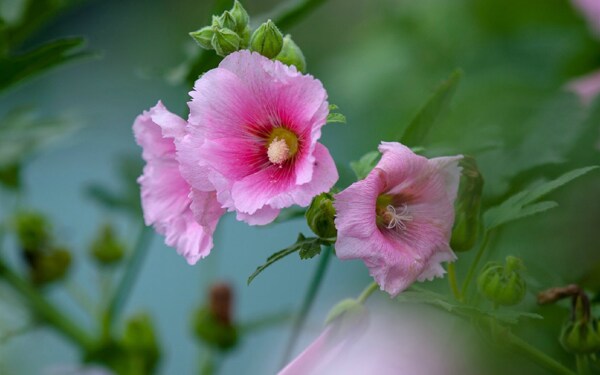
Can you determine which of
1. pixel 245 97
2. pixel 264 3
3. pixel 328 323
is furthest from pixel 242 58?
pixel 264 3

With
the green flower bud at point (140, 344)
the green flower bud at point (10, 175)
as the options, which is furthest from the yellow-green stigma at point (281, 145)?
the green flower bud at point (10, 175)

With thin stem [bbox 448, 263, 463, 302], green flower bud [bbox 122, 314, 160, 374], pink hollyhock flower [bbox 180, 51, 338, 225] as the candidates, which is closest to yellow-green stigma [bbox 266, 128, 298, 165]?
pink hollyhock flower [bbox 180, 51, 338, 225]

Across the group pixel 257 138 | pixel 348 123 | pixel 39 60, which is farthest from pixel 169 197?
pixel 348 123

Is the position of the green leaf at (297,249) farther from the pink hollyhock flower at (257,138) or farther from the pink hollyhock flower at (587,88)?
the pink hollyhock flower at (587,88)

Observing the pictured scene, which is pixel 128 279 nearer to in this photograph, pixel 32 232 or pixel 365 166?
pixel 32 232

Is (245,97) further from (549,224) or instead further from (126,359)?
(126,359)

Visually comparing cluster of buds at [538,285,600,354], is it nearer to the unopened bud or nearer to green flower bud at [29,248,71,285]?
the unopened bud
